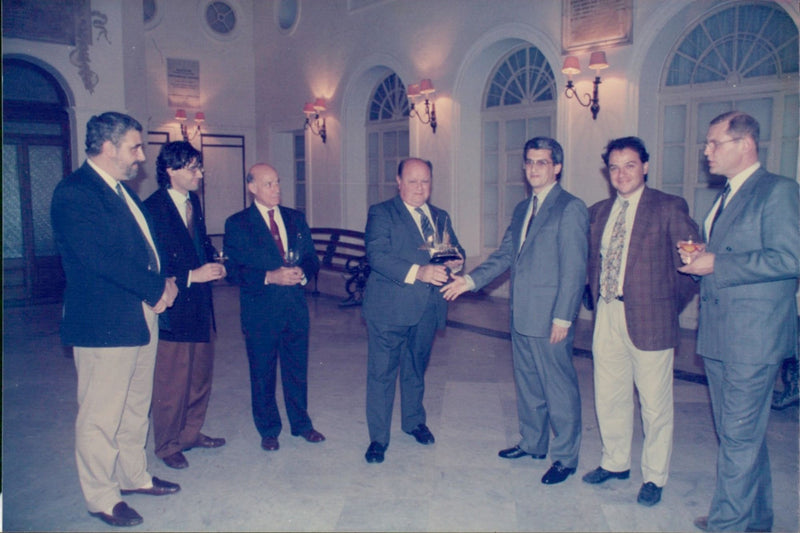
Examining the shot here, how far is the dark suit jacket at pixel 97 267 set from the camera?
2928 millimetres

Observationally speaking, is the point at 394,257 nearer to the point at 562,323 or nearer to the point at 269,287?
the point at 269,287

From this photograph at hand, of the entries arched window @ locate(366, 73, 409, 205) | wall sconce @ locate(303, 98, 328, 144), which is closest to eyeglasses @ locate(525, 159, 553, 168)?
arched window @ locate(366, 73, 409, 205)

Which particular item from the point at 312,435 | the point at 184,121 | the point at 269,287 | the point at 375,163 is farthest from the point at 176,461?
the point at 184,121

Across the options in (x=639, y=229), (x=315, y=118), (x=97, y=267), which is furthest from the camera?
(x=315, y=118)

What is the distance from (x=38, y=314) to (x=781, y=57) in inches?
357

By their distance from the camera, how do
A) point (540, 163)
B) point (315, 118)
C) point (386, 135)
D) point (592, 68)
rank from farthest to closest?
point (315, 118) → point (386, 135) → point (592, 68) → point (540, 163)

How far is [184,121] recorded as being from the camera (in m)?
13.1

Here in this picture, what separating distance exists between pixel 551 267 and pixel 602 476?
45.0 inches

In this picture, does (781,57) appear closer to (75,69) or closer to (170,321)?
(170,321)

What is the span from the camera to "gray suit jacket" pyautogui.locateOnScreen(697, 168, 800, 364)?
2672mm

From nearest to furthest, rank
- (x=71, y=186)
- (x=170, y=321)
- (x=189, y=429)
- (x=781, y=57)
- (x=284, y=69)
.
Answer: (x=71, y=186)
(x=170, y=321)
(x=189, y=429)
(x=781, y=57)
(x=284, y=69)

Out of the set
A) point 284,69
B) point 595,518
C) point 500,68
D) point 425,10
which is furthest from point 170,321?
point 284,69

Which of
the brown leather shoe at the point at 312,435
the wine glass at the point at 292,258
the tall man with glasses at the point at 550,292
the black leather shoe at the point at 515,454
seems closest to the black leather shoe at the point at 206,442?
the brown leather shoe at the point at 312,435

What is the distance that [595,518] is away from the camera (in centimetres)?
314
